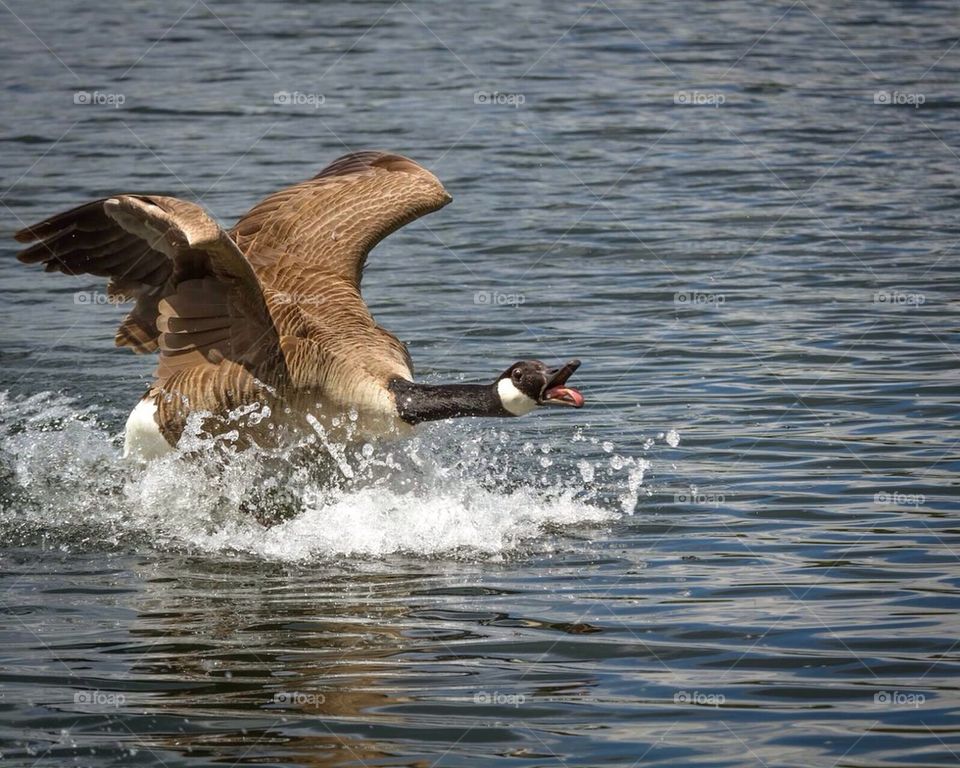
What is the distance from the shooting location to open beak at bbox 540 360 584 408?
6680 mm

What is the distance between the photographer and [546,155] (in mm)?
17188

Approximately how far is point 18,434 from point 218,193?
20.8 ft
